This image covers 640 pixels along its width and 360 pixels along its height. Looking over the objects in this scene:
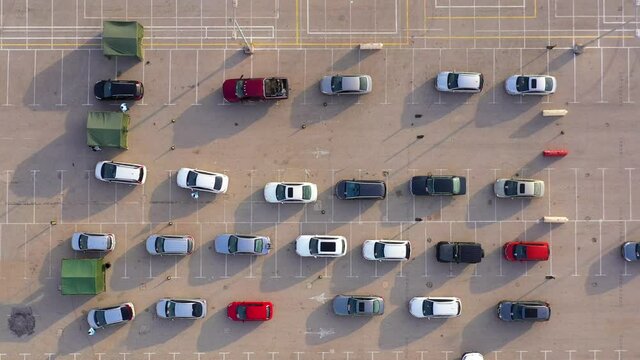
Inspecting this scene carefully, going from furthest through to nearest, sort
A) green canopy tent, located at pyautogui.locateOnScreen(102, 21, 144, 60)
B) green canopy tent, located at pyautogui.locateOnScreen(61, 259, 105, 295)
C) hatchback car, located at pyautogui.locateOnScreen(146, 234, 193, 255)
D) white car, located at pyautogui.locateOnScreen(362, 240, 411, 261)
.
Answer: white car, located at pyautogui.locateOnScreen(362, 240, 411, 261)
hatchback car, located at pyautogui.locateOnScreen(146, 234, 193, 255)
green canopy tent, located at pyautogui.locateOnScreen(102, 21, 144, 60)
green canopy tent, located at pyautogui.locateOnScreen(61, 259, 105, 295)

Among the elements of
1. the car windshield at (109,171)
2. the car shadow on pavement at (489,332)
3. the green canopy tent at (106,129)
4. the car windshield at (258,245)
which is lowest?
the car shadow on pavement at (489,332)

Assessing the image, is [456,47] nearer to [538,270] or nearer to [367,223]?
[367,223]

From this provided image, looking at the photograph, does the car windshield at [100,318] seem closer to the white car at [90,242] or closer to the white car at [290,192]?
the white car at [90,242]

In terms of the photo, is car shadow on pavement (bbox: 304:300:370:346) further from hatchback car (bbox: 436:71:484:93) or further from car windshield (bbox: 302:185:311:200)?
hatchback car (bbox: 436:71:484:93)

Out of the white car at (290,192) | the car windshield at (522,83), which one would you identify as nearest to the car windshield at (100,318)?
the white car at (290,192)

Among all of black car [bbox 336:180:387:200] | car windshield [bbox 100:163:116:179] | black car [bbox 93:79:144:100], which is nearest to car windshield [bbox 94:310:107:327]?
car windshield [bbox 100:163:116:179]

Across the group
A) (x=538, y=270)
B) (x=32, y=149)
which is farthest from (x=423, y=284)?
(x=32, y=149)
